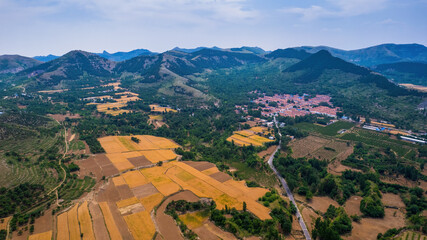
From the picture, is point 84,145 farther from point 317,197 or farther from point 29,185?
point 317,197

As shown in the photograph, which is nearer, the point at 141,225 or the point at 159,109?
the point at 141,225

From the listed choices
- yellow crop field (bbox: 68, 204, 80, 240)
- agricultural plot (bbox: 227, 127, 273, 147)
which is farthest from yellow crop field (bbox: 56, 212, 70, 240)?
agricultural plot (bbox: 227, 127, 273, 147)

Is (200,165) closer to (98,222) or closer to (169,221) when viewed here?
(169,221)

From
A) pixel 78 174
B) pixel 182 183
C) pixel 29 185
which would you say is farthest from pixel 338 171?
pixel 29 185

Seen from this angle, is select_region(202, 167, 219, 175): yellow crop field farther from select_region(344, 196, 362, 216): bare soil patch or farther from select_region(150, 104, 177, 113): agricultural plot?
select_region(150, 104, 177, 113): agricultural plot

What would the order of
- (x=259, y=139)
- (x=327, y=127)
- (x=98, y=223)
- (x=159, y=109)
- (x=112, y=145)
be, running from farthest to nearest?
(x=159, y=109) < (x=327, y=127) < (x=259, y=139) < (x=112, y=145) < (x=98, y=223)

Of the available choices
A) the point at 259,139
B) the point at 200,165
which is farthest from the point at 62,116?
the point at 259,139

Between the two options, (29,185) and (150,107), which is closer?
(29,185)
